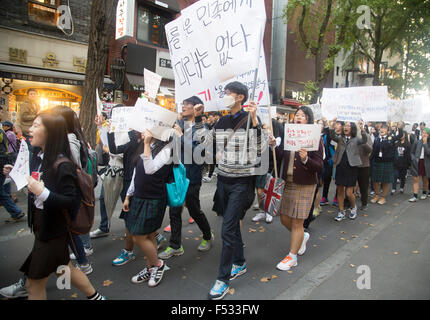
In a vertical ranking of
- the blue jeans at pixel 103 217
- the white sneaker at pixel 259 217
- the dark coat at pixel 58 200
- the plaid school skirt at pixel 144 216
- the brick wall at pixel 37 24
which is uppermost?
→ the brick wall at pixel 37 24

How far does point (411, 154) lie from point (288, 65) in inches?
642

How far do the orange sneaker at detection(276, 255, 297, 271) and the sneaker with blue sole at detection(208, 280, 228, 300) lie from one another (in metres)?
0.96

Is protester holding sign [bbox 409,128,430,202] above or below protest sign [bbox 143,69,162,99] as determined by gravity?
below

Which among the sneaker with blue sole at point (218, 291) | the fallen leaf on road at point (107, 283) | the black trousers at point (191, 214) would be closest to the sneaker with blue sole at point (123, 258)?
the fallen leaf on road at point (107, 283)

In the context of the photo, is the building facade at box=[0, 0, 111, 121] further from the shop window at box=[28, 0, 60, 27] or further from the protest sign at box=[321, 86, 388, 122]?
the protest sign at box=[321, 86, 388, 122]

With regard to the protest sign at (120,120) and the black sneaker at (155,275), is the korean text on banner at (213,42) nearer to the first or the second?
the protest sign at (120,120)

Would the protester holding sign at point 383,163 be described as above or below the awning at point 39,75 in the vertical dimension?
below

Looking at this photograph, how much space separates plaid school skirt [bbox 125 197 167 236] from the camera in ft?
10.2

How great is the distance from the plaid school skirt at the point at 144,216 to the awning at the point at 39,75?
395 inches

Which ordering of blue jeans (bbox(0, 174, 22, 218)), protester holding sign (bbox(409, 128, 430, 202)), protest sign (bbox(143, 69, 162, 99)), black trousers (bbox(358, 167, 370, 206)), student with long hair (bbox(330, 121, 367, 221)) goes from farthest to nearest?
protester holding sign (bbox(409, 128, 430, 202)) → black trousers (bbox(358, 167, 370, 206)) → student with long hair (bbox(330, 121, 367, 221)) → blue jeans (bbox(0, 174, 22, 218)) → protest sign (bbox(143, 69, 162, 99))

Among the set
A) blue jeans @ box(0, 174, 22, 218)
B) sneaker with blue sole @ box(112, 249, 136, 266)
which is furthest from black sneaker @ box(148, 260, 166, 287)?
blue jeans @ box(0, 174, 22, 218)

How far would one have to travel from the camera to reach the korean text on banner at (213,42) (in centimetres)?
331

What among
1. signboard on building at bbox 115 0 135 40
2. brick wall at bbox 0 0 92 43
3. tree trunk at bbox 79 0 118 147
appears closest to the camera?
tree trunk at bbox 79 0 118 147

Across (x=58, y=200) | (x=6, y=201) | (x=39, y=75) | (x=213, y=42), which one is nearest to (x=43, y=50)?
(x=39, y=75)
